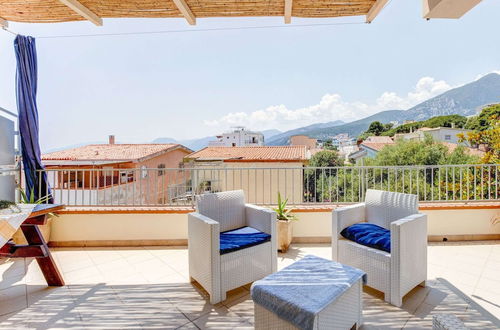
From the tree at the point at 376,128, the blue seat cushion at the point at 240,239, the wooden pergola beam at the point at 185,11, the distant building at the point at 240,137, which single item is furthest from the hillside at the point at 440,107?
the blue seat cushion at the point at 240,239

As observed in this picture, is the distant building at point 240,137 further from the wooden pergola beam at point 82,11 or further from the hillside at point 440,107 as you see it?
the wooden pergola beam at point 82,11

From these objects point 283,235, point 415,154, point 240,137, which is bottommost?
point 283,235

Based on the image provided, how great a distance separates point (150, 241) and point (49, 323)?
1669mm

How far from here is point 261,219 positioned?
261 cm

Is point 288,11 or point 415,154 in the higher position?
point 288,11

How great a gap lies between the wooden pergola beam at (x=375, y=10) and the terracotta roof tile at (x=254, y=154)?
7.37m

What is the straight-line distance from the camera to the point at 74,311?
205 cm

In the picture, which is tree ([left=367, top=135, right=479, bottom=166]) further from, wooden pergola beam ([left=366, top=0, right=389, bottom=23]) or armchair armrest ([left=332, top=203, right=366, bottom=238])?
armchair armrest ([left=332, top=203, right=366, bottom=238])

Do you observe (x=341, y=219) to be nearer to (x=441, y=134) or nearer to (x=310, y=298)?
(x=310, y=298)

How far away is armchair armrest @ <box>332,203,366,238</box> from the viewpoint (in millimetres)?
2506

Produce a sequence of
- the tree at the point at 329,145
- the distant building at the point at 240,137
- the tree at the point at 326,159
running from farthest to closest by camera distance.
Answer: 1. the distant building at the point at 240,137
2. the tree at the point at 329,145
3. the tree at the point at 326,159

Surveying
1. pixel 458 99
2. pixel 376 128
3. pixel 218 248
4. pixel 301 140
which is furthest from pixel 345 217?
pixel 376 128

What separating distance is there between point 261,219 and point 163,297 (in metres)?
1.08

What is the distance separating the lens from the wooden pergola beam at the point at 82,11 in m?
2.57
